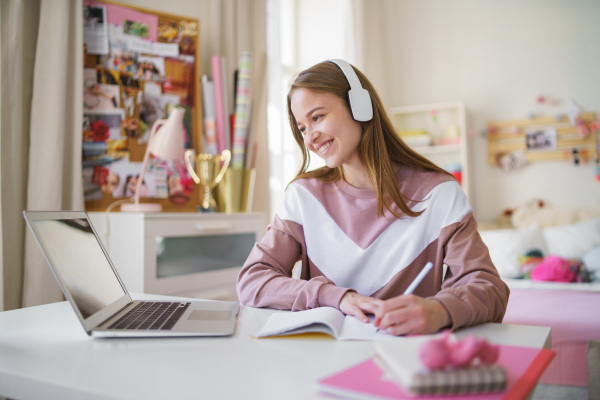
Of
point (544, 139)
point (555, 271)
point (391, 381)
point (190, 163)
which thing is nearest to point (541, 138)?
point (544, 139)

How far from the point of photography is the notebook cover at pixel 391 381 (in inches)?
20.0

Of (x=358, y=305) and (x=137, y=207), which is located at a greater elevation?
(x=137, y=207)

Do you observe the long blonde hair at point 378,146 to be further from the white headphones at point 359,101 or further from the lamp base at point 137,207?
the lamp base at point 137,207

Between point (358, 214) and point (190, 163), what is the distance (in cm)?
140

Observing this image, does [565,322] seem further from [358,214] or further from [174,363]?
[174,363]

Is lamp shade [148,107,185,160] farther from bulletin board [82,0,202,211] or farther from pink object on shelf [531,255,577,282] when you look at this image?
pink object on shelf [531,255,577,282]

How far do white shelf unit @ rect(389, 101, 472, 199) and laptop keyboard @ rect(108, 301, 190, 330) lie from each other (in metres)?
3.12

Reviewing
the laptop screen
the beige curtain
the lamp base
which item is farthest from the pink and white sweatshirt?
the beige curtain

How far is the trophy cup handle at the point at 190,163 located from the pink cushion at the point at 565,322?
5.01 ft

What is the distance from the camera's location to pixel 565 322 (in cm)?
205

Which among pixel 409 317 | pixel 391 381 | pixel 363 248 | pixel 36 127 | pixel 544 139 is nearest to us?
pixel 391 381

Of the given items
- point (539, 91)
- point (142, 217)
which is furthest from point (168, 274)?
point (539, 91)

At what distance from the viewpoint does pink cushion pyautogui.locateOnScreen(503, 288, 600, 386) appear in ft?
6.38

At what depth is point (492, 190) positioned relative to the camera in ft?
13.0
